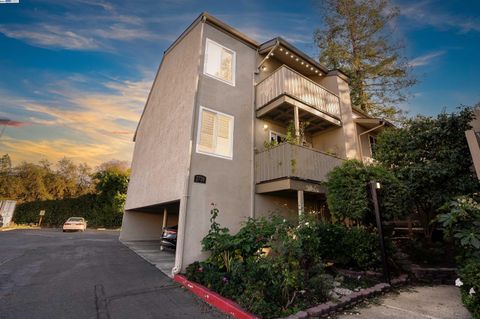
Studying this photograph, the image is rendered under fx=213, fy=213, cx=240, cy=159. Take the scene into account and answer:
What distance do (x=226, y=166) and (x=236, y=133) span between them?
1.58m

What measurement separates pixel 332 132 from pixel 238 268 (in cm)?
937

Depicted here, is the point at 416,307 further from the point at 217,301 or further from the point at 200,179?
the point at 200,179

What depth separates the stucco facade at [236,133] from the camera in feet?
25.3

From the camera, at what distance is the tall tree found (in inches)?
674

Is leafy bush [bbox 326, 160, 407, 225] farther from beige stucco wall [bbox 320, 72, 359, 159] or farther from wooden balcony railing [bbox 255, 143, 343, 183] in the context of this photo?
beige stucco wall [bbox 320, 72, 359, 159]

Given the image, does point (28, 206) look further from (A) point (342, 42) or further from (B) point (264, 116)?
(A) point (342, 42)

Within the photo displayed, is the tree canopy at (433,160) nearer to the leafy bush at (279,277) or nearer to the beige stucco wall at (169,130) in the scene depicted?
the leafy bush at (279,277)

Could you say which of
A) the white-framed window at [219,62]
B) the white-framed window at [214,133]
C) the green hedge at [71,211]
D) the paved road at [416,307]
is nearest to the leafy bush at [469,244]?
the paved road at [416,307]

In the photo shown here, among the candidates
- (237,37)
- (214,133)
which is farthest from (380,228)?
(237,37)

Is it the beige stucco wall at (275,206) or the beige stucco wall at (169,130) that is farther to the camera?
the beige stucco wall at (275,206)

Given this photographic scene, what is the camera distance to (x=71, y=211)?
26016 millimetres

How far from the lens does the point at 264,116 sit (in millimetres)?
10109

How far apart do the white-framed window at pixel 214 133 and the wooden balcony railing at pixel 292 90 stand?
213 centimetres

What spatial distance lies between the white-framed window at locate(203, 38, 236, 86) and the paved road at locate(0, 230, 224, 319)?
7.71m
